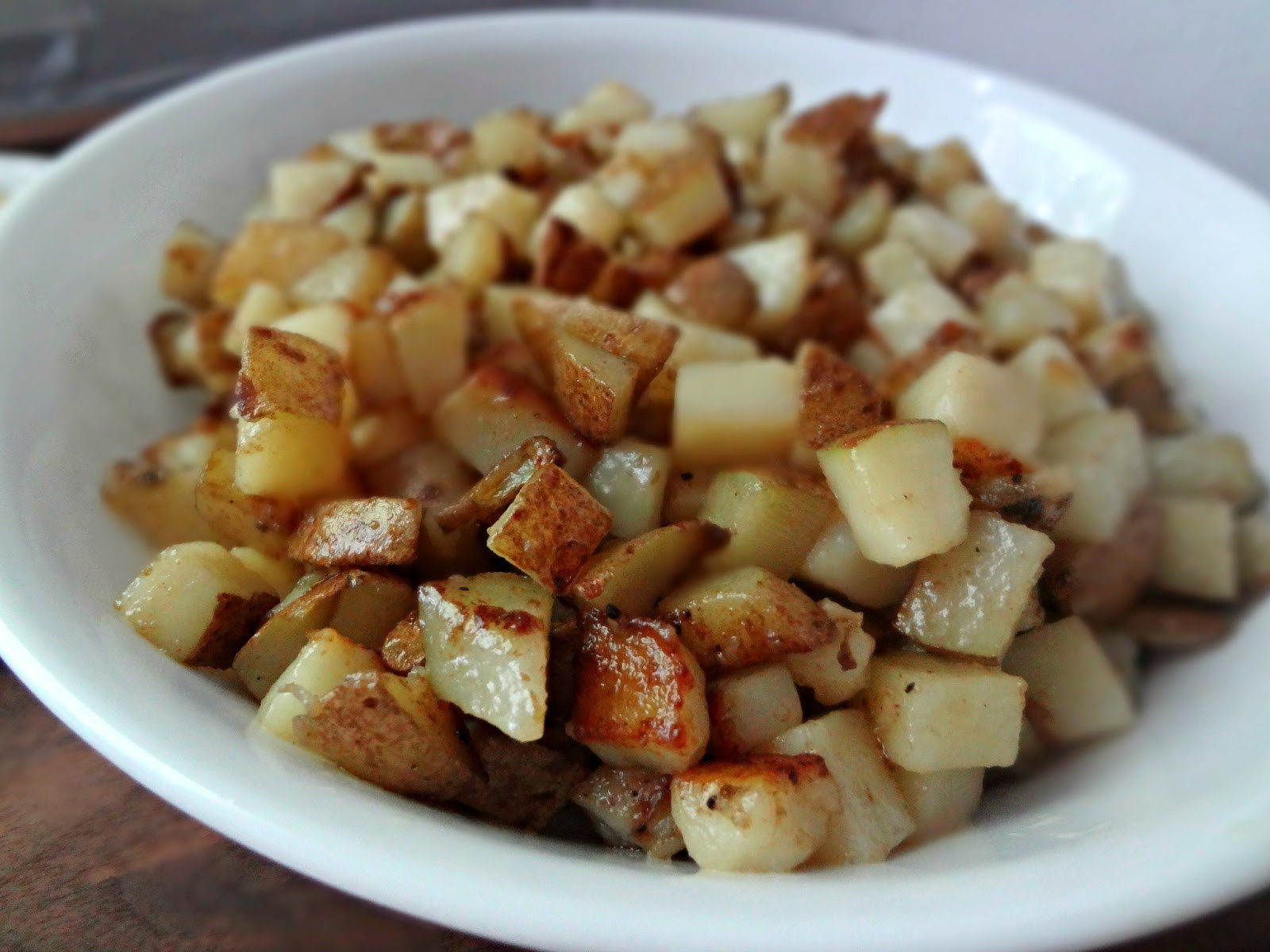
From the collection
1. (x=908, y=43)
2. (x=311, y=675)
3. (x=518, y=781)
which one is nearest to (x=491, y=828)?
(x=518, y=781)

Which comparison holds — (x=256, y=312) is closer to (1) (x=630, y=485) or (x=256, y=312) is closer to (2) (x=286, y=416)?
(2) (x=286, y=416)

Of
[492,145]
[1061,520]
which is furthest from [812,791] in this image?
[492,145]

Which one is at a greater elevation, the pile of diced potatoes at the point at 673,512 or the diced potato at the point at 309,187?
the diced potato at the point at 309,187

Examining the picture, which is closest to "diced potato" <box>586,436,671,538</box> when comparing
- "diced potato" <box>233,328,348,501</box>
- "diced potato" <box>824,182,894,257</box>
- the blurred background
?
"diced potato" <box>233,328,348,501</box>

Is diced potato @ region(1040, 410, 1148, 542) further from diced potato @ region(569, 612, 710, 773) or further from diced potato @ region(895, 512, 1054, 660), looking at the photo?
diced potato @ region(569, 612, 710, 773)

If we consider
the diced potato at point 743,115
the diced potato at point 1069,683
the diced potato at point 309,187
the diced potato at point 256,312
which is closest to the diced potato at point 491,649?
the diced potato at point 1069,683

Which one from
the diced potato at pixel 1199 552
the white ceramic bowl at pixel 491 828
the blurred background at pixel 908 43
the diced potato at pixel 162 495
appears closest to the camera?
the white ceramic bowl at pixel 491 828

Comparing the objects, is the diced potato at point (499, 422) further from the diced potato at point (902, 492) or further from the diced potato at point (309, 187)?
the diced potato at point (309, 187)
